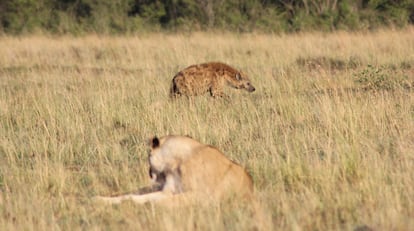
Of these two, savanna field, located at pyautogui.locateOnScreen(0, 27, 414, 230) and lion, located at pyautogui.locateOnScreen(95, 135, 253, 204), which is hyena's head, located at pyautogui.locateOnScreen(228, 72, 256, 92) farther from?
lion, located at pyautogui.locateOnScreen(95, 135, 253, 204)

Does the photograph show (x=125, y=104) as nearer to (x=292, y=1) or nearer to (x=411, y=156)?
(x=411, y=156)

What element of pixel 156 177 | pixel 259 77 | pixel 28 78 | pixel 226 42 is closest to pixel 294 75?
pixel 259 77

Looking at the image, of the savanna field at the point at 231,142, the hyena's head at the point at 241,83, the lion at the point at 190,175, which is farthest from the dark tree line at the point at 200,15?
the lion at the point at 190,175

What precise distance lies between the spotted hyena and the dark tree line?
834 centimetres

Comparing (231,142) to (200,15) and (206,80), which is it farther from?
(200,15)

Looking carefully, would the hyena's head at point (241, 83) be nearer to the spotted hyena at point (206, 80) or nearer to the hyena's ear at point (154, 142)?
the spotted hyena at point (206, 80)

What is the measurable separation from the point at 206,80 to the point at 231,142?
3.04 metres

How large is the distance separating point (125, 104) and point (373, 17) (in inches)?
524

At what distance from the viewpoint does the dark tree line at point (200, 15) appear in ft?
66.8

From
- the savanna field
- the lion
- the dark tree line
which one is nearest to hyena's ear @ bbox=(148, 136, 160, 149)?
the lion

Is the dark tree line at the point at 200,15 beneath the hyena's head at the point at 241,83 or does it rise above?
above

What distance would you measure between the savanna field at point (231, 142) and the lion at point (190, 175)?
10 centimetres

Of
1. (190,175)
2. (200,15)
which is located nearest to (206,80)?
(190,175)

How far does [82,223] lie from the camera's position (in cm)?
471
